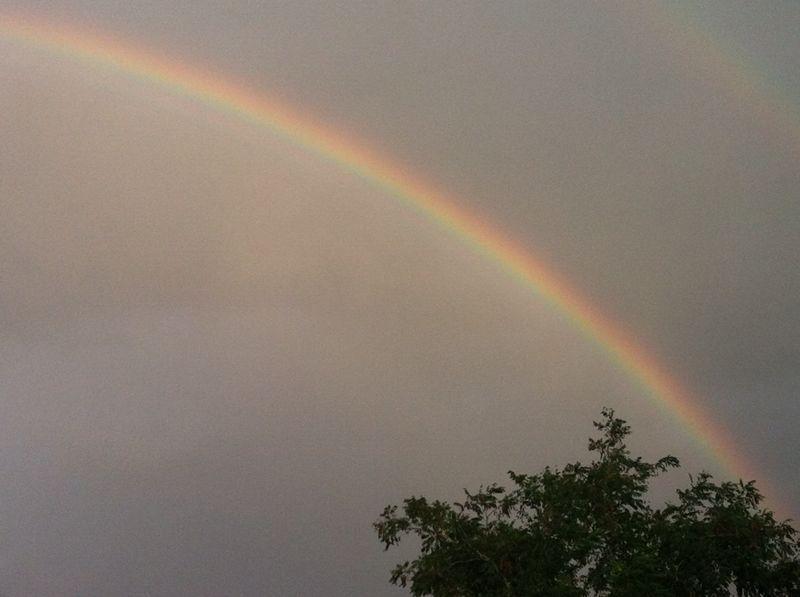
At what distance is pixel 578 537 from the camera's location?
20.0 meters

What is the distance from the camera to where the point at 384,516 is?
21219 mm

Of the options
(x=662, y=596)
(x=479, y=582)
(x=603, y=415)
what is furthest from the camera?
(x=603, y=415)

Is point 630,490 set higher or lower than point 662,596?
higher

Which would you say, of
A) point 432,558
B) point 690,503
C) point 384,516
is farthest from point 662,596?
point 384,516

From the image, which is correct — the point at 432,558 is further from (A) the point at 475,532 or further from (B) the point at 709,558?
(B) the point at 709,558

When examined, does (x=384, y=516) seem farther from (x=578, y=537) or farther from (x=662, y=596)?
(x=662, y=596)

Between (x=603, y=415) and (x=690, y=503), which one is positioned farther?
(x=603, y=415)

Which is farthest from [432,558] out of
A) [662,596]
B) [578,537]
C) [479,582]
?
[662,596]

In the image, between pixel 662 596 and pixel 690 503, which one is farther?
pixel 690 503

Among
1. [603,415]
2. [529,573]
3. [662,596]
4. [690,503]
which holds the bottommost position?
[662,596]

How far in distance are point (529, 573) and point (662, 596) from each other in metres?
3.02

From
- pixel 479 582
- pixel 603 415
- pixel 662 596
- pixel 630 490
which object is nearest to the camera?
pixel 662 596

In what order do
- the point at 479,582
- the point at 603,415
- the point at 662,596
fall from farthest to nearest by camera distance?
the point at 603,415
the point at 479,582
the point at 662,596

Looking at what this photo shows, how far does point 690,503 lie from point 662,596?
3725 mm
